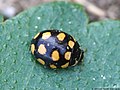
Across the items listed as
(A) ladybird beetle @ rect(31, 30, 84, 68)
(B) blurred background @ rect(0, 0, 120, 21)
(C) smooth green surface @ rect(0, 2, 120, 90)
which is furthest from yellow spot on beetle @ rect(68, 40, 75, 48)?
(B) blurred background @ rect(0, 0, 120, 21)

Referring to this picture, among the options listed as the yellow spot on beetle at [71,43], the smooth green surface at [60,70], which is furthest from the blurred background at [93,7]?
the yellow spot on beetle at [71,43]

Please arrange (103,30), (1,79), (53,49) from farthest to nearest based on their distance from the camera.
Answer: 1. (103,30)
2. (53,49)
3. (1,79)

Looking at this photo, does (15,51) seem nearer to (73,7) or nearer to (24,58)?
(24,58)

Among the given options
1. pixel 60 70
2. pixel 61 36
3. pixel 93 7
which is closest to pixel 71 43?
pixel 61 36

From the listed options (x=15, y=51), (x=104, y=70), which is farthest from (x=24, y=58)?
(x=104, y=70)

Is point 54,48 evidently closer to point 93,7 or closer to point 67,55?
point 67,55

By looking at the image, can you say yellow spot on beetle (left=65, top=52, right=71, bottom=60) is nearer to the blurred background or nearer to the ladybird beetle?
the ladybird beetle
